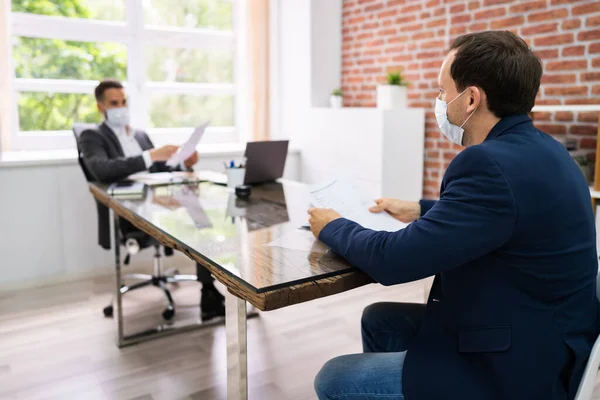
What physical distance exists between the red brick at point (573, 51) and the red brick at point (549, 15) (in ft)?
0.63

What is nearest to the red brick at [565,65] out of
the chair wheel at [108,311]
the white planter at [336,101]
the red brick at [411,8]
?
the red brick at [411,8]

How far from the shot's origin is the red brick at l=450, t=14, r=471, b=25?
12.3 feet

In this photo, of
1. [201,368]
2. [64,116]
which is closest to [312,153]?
[64,116]

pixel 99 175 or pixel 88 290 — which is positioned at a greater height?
pixel 99 175

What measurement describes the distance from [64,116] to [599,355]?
13.4 feet

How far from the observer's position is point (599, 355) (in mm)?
1052

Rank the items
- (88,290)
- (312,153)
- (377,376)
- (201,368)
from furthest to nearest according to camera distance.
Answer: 1. (312,153)
2. (88,290)
3. (201,368)
4. (377,376)

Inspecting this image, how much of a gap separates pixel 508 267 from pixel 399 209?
584mm

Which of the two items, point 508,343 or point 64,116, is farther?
point 64,116

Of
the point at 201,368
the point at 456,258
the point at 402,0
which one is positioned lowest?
the point at 201,368

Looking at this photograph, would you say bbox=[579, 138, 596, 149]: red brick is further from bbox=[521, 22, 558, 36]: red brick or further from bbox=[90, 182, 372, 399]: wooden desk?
bbox=[90, 182, 372, 399]: wooden desk

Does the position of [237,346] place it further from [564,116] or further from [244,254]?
[564,116]

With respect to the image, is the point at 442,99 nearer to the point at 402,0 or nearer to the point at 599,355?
the point at 599,355

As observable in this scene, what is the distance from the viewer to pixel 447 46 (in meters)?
3.86
